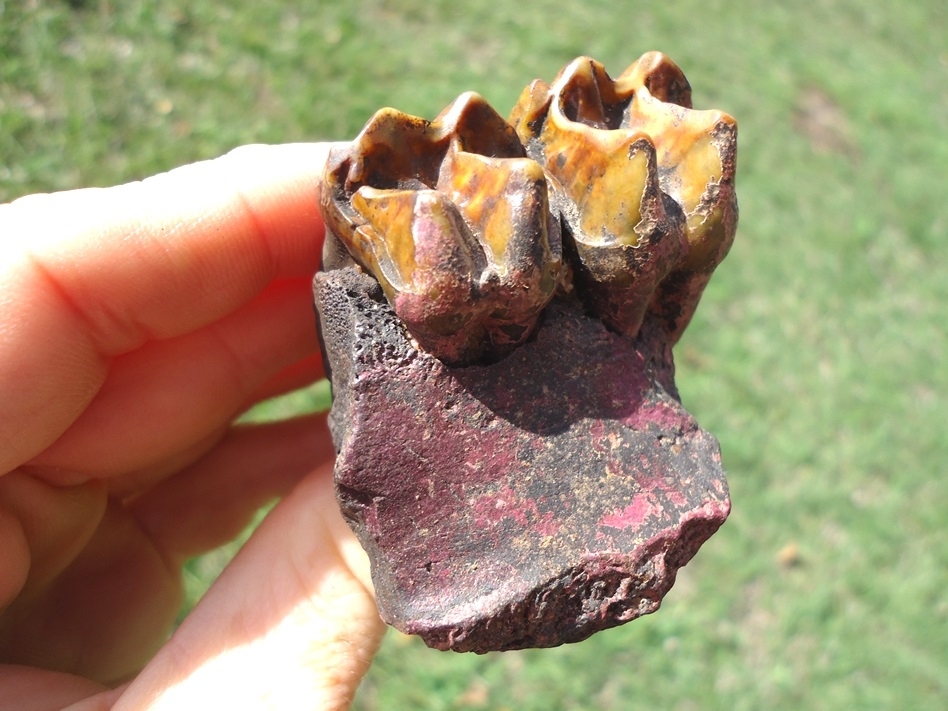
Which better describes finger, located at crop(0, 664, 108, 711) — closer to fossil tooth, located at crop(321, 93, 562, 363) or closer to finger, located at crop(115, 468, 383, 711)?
finger, located at crop(115, 468, 383, 711)

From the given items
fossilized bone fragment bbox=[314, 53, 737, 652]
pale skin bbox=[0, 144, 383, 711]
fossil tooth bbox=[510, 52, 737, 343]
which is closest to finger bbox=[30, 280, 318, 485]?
pale skin bbox=[0, 144, 383, 711]

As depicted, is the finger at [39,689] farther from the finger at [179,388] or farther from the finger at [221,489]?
the finger at [221,489]

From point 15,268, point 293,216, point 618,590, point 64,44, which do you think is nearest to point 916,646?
point 618,590

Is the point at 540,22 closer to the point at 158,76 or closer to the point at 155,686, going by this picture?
the point at 158,76

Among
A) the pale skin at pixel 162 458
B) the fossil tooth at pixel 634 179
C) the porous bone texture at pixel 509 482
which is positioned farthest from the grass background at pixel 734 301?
the fossil tooth at pixel 634 179

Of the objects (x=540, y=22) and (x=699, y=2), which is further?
(x=699, y=2)

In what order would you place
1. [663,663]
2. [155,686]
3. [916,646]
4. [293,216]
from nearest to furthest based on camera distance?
[155,686], [293,216], [663,663], [916,646]

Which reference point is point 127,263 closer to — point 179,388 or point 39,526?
point 179,388
